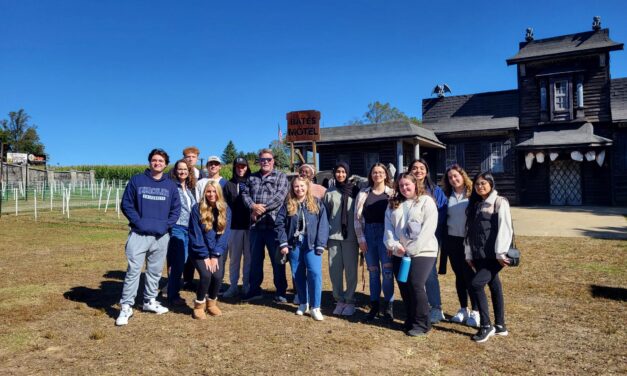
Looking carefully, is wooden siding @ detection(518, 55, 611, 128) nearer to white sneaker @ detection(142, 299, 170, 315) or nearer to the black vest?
the black vest

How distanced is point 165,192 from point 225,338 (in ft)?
5.64

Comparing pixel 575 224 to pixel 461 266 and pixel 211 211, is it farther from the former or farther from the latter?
pixel 211 211

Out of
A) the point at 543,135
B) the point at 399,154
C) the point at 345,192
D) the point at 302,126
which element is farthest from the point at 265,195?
the point at 543,135

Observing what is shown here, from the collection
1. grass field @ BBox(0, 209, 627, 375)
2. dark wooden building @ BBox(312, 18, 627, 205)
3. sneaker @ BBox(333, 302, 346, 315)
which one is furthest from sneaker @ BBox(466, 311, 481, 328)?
dark wooden building @ BBox(312, 18, 627, 205)

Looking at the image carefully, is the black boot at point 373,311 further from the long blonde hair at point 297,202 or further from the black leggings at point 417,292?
the long blonde hair at point 297,202

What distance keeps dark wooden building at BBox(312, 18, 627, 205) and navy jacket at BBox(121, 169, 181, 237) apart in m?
13.9

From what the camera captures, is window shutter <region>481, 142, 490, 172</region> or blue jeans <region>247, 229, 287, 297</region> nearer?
blue jeans <region>247, 229, 287, 297</region>

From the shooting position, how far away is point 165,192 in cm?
454

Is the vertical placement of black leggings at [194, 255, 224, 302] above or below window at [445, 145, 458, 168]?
below

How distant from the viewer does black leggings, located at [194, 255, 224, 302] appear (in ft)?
14.6

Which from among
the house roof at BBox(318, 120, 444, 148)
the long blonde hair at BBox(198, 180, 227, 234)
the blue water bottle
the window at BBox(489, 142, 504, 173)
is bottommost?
the blue water bottle

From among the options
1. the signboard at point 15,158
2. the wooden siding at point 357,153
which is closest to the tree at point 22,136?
the signboard at point 15,158

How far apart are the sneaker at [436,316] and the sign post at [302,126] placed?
20.9 feet

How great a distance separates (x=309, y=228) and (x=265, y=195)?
0.95 metres
